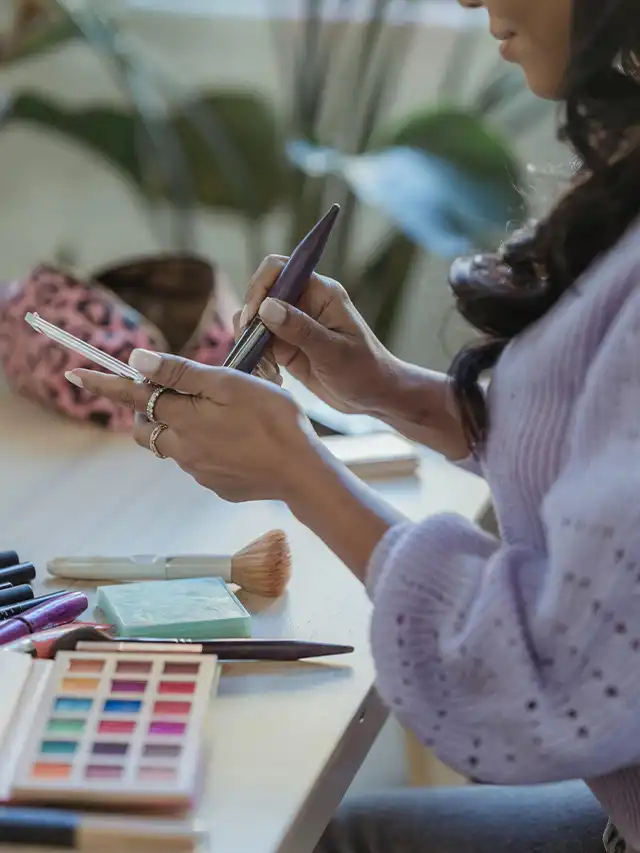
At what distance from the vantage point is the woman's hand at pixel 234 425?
521mm

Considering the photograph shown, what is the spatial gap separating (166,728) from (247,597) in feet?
0.50

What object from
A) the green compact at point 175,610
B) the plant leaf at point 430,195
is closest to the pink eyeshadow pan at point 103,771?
the green compact at point 175,610

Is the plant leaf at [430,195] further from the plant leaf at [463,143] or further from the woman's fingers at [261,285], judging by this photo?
the woman's fingers at [261,285]

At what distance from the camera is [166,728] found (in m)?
0.44

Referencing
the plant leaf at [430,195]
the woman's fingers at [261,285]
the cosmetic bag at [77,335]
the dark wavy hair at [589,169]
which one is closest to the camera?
the dark wavy hair at [589,169]

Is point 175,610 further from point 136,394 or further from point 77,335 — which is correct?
point 77,335

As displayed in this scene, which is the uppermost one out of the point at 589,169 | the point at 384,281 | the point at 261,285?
the point at 589,169

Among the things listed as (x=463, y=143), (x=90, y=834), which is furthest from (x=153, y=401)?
(x=463, y=143)

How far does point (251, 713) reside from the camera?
0.49 meters

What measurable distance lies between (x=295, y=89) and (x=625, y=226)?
0.90m

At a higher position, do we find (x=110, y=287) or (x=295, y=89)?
(x=295, y=89)

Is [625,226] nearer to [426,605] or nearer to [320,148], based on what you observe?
[426,605]

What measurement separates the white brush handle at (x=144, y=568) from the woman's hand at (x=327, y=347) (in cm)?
12

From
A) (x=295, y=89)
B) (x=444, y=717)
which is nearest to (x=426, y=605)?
(x=444, y=717)
